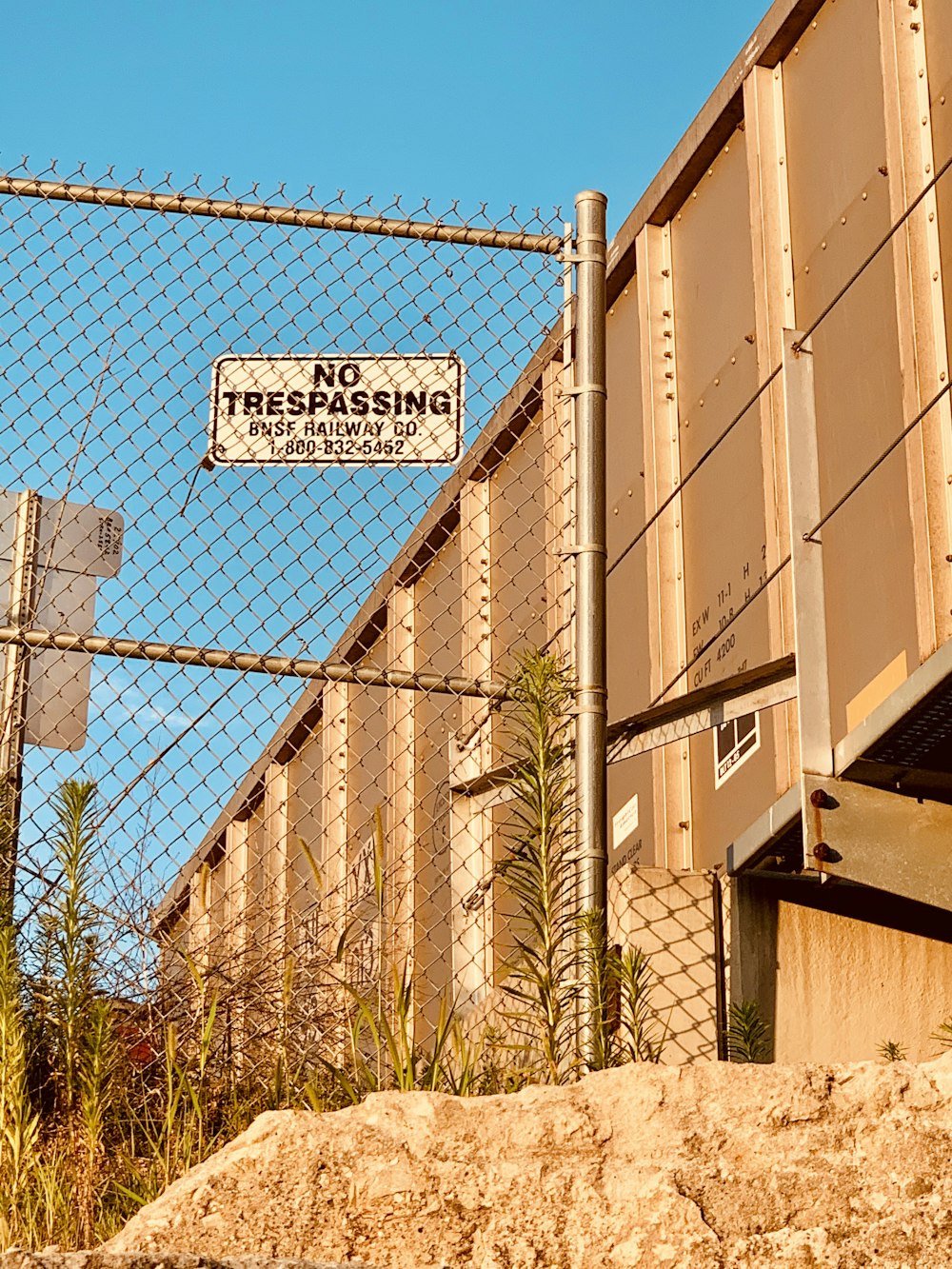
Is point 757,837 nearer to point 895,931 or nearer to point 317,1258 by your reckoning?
point 895,931

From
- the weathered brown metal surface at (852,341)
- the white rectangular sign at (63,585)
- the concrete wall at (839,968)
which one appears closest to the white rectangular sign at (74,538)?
the white rectangular sign at (63,585)

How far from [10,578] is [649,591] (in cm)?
354

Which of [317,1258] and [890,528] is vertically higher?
[890,528]

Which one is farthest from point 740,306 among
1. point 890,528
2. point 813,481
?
point 813,481

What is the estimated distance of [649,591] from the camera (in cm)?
708

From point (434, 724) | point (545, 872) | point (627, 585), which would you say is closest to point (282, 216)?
point (545, 872)

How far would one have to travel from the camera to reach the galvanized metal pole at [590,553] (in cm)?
378

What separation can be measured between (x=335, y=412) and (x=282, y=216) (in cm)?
56

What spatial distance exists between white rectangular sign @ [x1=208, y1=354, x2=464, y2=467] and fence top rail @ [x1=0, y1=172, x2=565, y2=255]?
15.3 inches

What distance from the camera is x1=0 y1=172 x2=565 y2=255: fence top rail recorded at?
14.3ft

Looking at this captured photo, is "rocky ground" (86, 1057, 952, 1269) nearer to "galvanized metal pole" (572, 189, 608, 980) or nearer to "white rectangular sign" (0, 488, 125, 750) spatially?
"galvanized metal pole" (572, 189, 608, 980)

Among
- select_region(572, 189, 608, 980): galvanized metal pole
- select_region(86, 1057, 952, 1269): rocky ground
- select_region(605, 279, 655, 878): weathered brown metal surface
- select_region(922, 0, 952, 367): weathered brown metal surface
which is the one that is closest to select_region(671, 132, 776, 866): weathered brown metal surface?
select_region(605, 279, 655, 878): weathered brown metal surface

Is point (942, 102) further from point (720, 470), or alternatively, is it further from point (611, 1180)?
point (611, 1180)

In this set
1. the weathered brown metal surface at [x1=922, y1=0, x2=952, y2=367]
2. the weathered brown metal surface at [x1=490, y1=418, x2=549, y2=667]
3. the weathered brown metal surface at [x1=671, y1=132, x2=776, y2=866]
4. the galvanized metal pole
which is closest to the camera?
the galvanized metal pole
